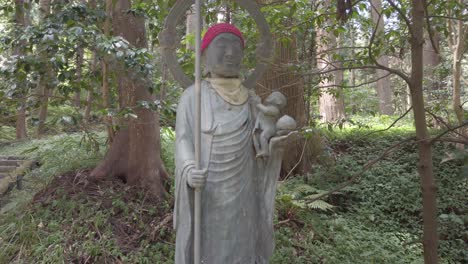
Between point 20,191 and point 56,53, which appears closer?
point 56,53

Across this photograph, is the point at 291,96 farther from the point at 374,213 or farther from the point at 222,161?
the point at 222,161

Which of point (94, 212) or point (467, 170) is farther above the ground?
point (467, 170)

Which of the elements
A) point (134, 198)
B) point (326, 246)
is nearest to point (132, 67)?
point (134, 198)

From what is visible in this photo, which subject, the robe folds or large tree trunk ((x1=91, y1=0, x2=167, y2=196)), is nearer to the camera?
the robe folds

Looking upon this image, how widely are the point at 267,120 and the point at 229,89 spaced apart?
0.31m

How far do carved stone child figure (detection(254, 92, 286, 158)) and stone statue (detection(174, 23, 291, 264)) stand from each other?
0.04m

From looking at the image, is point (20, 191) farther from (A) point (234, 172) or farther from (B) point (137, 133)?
(A) point (234, 172)

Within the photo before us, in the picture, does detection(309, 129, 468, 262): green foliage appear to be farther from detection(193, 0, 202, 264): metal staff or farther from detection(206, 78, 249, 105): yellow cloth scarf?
detection(193, 0, 202, 264): metal staff

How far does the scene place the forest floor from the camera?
4.94m

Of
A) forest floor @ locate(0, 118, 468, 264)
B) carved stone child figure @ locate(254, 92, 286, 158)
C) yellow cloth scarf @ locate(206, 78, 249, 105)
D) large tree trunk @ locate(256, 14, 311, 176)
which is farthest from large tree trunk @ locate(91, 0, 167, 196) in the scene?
carved stone child figure @ locate(254, 92, 286, 158)

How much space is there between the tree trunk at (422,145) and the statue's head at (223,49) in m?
1.82

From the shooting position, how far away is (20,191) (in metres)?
6.96

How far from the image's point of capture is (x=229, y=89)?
249 centimetres

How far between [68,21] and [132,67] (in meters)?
1.01
